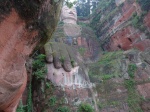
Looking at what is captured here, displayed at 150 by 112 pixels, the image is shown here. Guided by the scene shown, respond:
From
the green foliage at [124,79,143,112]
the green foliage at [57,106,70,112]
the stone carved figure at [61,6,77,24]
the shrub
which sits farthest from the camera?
the stone carved figure at [61,6,77,24]

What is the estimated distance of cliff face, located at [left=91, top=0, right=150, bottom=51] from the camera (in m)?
15.7

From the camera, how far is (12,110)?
5.68 meters

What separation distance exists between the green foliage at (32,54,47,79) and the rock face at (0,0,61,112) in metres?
5.78

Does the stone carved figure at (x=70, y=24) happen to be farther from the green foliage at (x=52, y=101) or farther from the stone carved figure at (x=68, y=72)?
the green foliage at (x=52, y=101)

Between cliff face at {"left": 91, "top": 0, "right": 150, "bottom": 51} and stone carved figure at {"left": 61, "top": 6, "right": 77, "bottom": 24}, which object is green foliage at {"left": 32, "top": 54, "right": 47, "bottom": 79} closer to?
cliff face at {"left": 91, "top": 0, "right": 150, "bottom": 51}

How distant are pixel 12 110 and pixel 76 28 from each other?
14.9m

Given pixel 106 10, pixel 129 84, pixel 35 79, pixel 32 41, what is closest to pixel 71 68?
pixel 35 79

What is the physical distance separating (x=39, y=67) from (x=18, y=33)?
6782 mm

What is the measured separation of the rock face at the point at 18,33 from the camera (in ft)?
13.5

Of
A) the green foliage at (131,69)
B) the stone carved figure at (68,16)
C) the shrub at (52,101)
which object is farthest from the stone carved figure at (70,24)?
the shrub at (52,101)

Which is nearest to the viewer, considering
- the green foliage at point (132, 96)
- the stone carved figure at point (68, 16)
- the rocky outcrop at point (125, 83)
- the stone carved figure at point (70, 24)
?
the green foliage at point (132, 96)

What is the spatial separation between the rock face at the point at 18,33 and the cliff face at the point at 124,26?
12144mm

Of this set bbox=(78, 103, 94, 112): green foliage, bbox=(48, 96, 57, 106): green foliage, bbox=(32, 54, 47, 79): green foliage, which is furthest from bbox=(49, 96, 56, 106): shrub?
bbox=(78, 103, 94, 112): green foliage

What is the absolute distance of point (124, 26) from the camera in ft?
57.3
